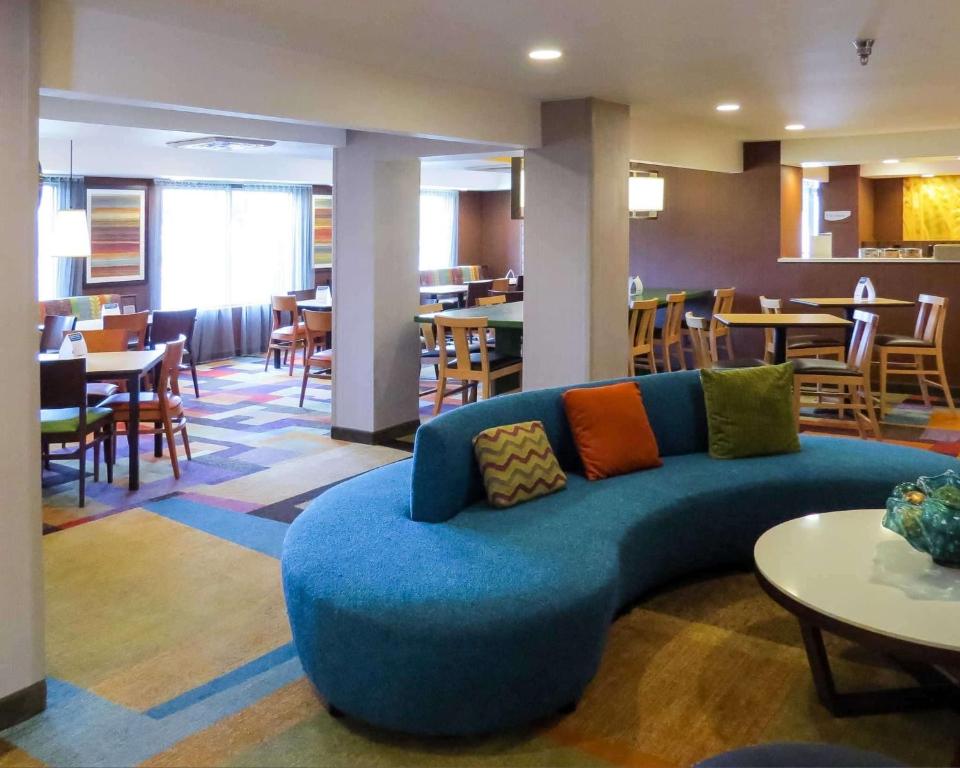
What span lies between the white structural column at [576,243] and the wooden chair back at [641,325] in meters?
1.28

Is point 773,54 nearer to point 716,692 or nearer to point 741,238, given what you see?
point 716,692

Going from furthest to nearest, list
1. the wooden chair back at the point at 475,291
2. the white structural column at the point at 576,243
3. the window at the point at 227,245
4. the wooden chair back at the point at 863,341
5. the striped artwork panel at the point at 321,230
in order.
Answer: the striped artwork panel at the point at 321,230
the window at the point at 227,245
the wooden chair back at the point at 475,291
the wooden chair back at the point at 863,341
the white structural column at the point at 576,243

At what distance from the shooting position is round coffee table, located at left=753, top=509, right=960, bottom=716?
2479 millimetres

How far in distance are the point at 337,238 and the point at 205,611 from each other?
11.6 ft

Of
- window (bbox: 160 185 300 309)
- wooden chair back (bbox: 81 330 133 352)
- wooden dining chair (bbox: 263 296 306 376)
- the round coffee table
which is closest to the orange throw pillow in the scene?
the round coffee table

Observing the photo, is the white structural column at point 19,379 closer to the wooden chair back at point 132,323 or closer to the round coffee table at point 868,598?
the round coffee table at point 868,598

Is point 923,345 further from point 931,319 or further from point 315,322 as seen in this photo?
point 315,322

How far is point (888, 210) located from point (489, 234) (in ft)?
19.2

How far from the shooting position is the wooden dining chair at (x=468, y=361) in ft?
21.4

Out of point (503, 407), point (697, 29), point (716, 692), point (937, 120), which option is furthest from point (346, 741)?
point (937, 120)

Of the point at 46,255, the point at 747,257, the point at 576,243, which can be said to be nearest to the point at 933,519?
the point at 576,243

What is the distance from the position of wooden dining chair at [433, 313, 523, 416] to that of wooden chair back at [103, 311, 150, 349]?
255 cm

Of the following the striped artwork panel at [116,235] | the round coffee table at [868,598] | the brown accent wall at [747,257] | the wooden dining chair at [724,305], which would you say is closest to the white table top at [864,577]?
the round coffee table at [868,598]

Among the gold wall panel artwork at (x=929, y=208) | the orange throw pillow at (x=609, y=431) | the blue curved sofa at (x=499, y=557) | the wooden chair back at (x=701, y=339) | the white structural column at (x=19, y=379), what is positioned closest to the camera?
the blue curved sofa at (x=499, y=557)
